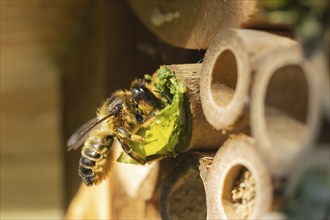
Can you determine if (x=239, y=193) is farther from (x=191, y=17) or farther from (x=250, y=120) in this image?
(x=191, y=17)

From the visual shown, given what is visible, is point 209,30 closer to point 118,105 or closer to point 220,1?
point 220,1

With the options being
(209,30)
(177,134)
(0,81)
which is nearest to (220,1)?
(209,30)

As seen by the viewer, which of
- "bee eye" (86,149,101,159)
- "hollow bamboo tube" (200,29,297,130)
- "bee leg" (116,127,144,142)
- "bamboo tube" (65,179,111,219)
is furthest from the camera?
"bamboo tube" (65,179,111,219)

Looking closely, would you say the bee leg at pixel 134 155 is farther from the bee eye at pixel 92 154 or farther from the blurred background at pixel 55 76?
the blurred background at pixel 55 76

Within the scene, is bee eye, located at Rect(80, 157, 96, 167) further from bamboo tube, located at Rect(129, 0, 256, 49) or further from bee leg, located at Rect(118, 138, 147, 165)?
bamboo tube, located at Rect(129, 0, 256, 49)

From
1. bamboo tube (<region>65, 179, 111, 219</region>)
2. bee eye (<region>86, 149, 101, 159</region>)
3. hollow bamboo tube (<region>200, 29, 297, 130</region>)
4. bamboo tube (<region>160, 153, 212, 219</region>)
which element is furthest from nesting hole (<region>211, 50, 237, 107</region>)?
bamboo tube (<region>65, 179, 111, 219</region>)

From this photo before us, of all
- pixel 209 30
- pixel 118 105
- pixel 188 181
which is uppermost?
pixel 209 30

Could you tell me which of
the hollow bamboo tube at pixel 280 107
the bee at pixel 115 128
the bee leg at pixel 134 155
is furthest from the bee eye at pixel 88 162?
the hollow bamboo tube at pixel 280 107
